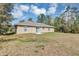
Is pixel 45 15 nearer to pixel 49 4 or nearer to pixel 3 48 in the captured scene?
pixel 49 4

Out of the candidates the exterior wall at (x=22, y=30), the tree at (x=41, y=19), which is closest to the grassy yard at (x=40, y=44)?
the exterior wall at (x=22, y=30)

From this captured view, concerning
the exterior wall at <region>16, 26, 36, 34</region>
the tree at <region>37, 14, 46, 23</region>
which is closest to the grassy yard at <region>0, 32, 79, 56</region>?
the exterior wall at <region>16, 26, 36, 34</region>

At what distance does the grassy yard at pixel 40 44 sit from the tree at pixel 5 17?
0.10 metres

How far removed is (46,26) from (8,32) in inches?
18.1

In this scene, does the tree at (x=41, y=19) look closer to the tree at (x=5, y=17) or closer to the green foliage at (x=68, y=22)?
the green foliage at (x=68, y=22)

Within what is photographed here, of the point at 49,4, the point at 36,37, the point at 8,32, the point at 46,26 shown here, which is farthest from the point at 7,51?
the point at 49,4

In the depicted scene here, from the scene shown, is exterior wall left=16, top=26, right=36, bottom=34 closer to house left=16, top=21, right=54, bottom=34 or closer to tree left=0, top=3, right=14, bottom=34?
house left=16, top=21, right=54, bottom=34

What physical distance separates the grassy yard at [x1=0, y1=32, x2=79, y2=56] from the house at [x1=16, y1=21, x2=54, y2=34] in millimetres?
48

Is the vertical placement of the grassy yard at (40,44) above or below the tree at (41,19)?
below

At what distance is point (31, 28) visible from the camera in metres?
2.21

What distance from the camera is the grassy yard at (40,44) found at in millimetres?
2135

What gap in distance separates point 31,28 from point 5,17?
0.34 m

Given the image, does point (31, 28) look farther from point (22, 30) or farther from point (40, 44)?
point (40, 44)

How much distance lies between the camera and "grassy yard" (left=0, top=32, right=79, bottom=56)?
2.13 m
